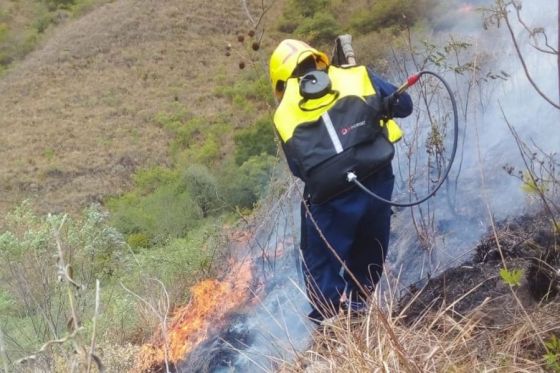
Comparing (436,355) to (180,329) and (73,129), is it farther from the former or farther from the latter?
(73,129)

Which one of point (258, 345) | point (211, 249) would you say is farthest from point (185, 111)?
point (258, 345)

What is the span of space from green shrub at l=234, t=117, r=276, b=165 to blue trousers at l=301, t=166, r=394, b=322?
27.3 feet

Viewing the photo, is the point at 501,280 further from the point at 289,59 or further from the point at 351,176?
the point at 289,59

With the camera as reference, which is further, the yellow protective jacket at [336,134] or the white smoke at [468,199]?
the white smoke at [468,199]

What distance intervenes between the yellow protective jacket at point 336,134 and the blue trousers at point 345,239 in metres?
0.10

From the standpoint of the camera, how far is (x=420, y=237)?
378cm

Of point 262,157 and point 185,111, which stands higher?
point 262,157

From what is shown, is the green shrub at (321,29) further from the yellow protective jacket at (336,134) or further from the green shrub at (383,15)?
the yellow protective jacket at (336,134)

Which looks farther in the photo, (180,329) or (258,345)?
(180,329)

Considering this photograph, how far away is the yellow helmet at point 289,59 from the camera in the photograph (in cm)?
292

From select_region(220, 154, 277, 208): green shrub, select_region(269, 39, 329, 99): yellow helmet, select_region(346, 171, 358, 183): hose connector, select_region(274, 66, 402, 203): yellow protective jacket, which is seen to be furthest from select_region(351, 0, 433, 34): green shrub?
select_region(346, 171, 358, 183): hose connector

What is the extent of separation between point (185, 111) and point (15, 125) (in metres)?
6.16

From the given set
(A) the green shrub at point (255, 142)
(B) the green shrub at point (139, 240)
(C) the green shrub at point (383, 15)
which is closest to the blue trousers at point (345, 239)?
(C) the green shrub at point (383, 15)

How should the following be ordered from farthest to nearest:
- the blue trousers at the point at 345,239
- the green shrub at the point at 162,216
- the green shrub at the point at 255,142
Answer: the green shrub at the point at 255,142
the green shrub at the point at 162,216
the blue trousers at the point at 345,239
